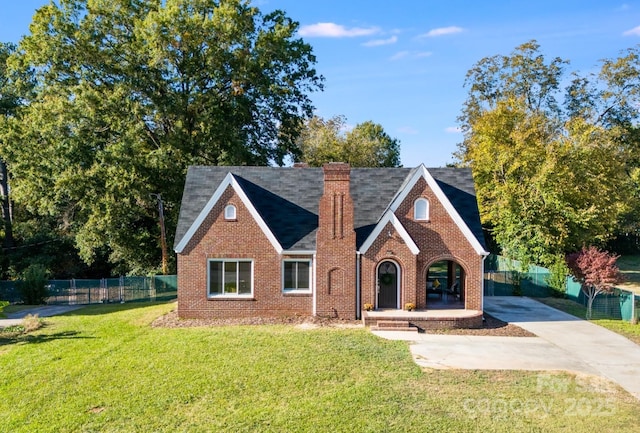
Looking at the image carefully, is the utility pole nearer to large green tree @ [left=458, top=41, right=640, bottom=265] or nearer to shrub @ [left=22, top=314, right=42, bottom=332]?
shrub @ [left=22, top=314, right=42, bottom=332]

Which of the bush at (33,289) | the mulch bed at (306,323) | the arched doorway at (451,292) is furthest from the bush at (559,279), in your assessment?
the bush at (33,289)

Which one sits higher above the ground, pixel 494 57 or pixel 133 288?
pixel 494 57

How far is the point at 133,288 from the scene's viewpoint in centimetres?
2369

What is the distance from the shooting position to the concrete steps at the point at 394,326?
15718 mm

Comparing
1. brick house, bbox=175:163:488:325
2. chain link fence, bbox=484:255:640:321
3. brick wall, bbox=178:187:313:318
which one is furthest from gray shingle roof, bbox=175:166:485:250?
chain link fence, bbox=484:255:640:321

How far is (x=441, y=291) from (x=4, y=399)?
16.4m

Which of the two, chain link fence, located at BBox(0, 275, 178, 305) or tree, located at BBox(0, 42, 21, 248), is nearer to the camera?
chain link fence, located at BBox(0, 275, 178, 305)

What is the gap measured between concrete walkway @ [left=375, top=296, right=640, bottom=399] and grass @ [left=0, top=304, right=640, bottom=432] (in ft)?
2.55

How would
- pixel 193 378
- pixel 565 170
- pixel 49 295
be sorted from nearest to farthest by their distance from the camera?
pixel 193 378 < pixel 49 295 < pixel 565 170

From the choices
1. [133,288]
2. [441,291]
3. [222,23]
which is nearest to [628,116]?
[441,291]

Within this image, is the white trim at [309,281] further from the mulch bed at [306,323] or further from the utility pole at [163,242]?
the utility pole at [163,242]

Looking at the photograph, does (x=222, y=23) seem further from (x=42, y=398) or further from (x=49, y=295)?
(x=42, y=398)

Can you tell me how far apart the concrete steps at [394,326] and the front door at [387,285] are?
1625 millimetres

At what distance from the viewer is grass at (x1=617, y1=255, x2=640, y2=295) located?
3099 centimetres
